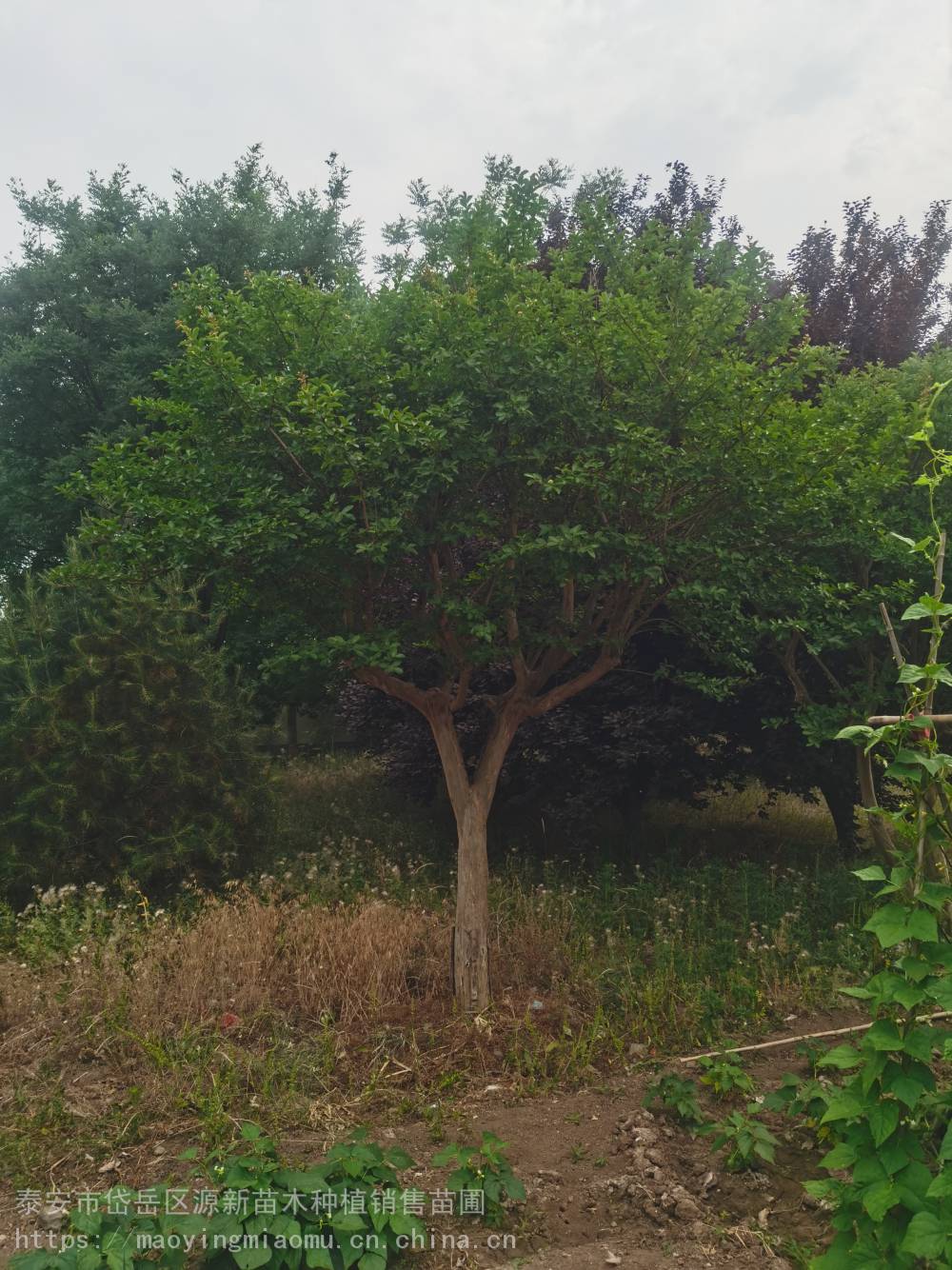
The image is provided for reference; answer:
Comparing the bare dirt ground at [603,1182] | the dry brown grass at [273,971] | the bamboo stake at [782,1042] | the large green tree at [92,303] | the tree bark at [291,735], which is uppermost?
the large green tree at [92,303]

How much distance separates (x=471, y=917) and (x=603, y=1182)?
2106mm

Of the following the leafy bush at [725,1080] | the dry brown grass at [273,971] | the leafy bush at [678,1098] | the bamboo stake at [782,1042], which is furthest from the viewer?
the dry brown grass at [273,971]

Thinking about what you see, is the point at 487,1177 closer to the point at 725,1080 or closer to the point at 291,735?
the point at 725,1080

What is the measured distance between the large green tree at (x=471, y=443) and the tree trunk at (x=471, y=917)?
0.05 feet

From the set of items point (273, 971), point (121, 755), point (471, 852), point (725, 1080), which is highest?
point (121, 755)

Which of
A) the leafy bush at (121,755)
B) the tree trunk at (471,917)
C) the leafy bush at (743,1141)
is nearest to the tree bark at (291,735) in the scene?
the leafy bush at (121,755)

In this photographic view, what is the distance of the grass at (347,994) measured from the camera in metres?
4.45

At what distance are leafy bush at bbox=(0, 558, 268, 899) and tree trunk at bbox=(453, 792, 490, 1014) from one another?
262 cm

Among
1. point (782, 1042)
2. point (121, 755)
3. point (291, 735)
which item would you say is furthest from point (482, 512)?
point (291, 735)

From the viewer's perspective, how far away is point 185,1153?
3.50 metres

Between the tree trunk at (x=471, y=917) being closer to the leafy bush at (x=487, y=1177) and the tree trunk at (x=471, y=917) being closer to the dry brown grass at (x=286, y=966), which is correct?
the dry brown grass at (x=286, y=966)

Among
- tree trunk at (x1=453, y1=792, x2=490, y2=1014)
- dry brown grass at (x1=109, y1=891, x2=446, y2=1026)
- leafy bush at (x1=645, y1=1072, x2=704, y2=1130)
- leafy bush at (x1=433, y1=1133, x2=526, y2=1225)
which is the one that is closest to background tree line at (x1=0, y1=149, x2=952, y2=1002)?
tree trunk at (x1=453, y1=792, x2=490, y2=1014)

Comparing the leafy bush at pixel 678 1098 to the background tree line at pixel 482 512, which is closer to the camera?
the leafy bush at pixel 678 1098

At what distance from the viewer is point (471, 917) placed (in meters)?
5.77
